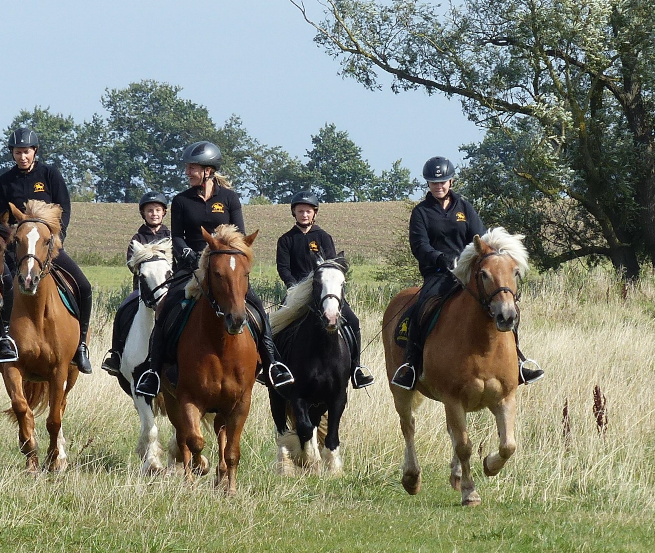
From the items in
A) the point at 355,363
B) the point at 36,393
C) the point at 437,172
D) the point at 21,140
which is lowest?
the point at 36,393

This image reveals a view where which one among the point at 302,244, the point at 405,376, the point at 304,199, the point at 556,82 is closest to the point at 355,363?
the point at 405,376

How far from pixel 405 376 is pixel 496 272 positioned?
5.21 feet

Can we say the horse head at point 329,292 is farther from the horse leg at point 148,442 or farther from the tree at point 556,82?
the tree at point 556,82

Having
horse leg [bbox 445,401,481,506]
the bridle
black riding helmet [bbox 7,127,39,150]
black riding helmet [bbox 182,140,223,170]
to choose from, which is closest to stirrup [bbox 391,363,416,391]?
horse leg [bbox 445,401,481,506]

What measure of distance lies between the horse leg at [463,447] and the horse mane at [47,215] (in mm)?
3689

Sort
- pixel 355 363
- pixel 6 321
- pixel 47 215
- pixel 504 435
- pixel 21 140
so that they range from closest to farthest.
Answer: pixel 504 435 → pixel 47 215 → pixel 6 321 → pixel 21 140 → pixel 355 363

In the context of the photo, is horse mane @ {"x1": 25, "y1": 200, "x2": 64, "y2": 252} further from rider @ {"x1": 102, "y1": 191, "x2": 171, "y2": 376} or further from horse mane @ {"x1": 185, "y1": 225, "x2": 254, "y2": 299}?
rider @ {"x1": 102, "y1": 191, "x2": 171, "y2": 376}

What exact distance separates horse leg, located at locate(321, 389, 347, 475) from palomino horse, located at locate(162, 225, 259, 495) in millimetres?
1627

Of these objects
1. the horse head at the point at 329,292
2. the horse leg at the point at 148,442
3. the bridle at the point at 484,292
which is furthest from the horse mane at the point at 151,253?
the bridle at the point at 484,292

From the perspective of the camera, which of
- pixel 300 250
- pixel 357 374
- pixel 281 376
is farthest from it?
pixel 300 250

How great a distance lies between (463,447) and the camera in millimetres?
7797

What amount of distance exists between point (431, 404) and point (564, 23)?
1125 centimetres

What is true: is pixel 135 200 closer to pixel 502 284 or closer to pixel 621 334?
pixel 621 334

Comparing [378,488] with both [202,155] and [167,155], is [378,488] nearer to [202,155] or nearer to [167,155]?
[202,155]
